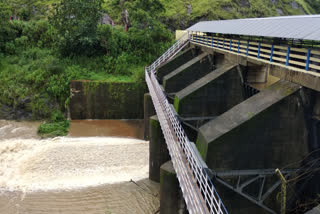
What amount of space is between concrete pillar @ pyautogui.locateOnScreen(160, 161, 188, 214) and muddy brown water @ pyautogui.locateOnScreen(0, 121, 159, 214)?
93.9 inches

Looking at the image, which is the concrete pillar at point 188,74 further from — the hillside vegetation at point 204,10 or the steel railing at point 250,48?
the hillside vegetation at point 204,10

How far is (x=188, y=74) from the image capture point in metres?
15.4

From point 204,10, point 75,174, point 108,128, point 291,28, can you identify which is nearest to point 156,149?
point 75,174

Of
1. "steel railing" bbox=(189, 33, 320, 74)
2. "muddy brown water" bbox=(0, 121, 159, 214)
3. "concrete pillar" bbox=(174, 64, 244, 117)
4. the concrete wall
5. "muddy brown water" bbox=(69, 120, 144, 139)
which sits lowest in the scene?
"muddy brown water" bbox=(0, 121, 159, 214)

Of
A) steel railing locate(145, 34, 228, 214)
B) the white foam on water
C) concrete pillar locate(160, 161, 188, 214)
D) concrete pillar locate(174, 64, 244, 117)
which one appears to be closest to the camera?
steel railing locate(145, 34, 228, 214)

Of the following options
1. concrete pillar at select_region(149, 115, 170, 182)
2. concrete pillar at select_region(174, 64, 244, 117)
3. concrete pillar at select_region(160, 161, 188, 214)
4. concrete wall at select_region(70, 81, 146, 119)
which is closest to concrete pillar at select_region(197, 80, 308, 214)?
concrete pillar at select_region(160, 161, 188, 214)

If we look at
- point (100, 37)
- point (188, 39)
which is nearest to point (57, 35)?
point (100, 37)

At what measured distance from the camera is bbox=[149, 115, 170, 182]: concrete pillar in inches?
484

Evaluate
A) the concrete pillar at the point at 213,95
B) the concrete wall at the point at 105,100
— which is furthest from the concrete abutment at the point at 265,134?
the concrete wall at the point at 105,100

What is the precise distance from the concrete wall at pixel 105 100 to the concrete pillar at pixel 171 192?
12.0 meters

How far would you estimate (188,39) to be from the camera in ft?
69.3

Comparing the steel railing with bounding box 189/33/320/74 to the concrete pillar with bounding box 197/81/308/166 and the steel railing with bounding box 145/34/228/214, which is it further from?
the steel railing with bounding box 145/34/228/214

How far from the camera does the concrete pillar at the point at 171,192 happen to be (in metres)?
8.44

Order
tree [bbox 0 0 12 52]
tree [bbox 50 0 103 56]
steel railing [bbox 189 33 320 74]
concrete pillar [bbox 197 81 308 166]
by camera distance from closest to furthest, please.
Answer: concrete pillar [bbox 197 81 308 166], steel railing [bbox 189 33 320 74], tree [bbox 50 0 103 56], tree [bbox 0 0 12 52]
